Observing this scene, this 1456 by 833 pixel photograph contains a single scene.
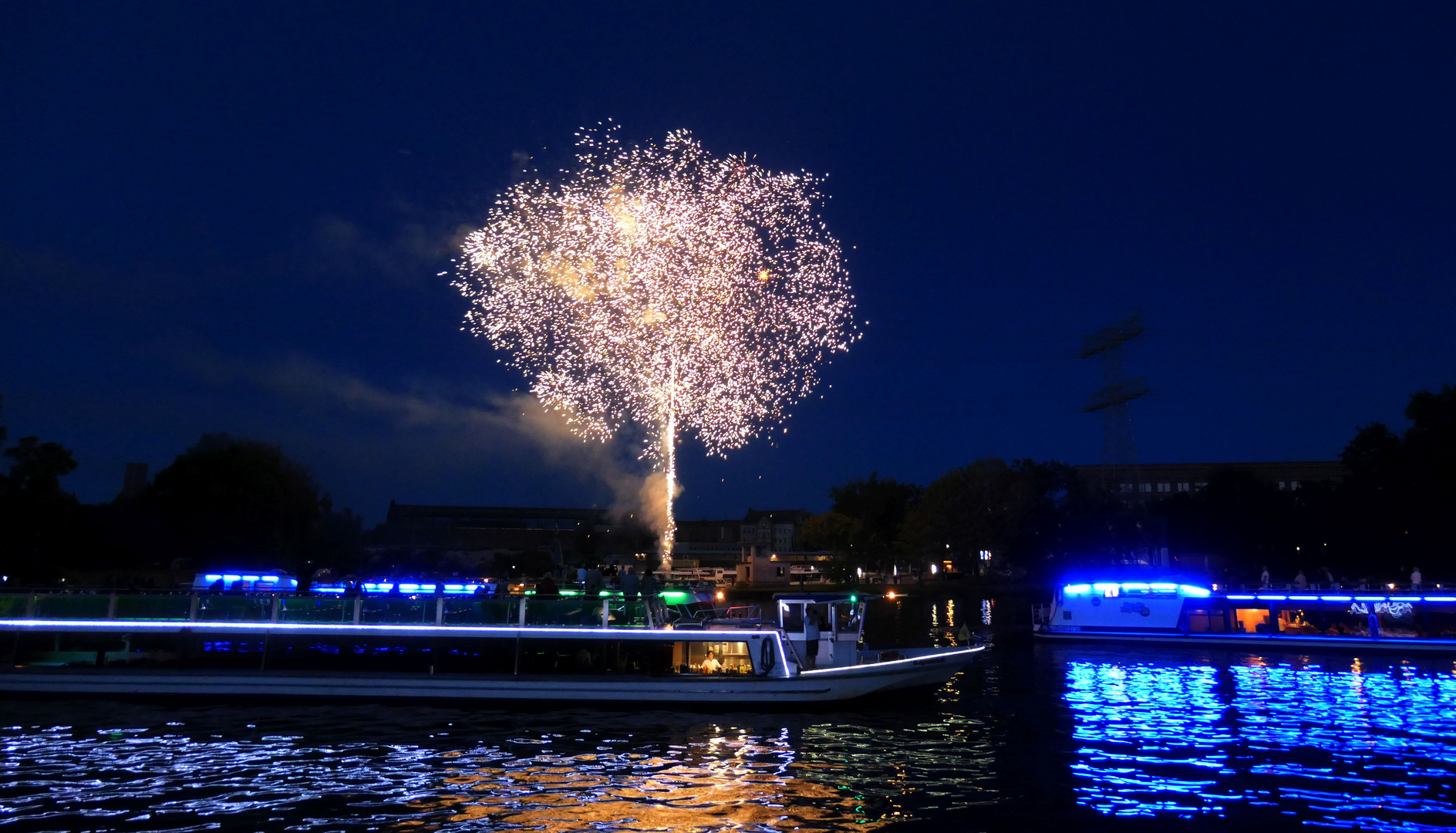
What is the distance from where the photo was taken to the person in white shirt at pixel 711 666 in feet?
83.4

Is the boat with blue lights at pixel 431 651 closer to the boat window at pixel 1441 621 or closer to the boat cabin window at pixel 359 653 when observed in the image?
the boat cabin window at pixel 359 653

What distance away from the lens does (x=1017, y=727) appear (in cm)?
2300

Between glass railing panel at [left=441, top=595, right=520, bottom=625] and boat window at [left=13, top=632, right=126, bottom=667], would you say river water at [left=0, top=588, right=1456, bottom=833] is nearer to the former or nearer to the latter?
boat window at [left=13, top=632, right=126, bottom=667]

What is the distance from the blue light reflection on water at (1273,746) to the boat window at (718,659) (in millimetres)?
8336

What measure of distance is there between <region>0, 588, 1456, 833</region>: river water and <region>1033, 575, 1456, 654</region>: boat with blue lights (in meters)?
13.7

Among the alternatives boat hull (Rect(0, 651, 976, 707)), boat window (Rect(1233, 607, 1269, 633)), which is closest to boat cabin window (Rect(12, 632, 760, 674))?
boat hull (Rect(0, 651, 976, 707))

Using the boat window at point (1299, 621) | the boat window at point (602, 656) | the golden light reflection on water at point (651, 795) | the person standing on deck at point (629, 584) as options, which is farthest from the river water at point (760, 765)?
the boat window at point (1299, 621)

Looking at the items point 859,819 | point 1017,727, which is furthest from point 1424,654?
point 859,819

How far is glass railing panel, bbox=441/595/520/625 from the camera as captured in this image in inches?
1028

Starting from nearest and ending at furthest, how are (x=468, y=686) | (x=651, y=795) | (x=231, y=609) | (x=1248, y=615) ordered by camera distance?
(x=651, y=795) → (x=468, y=686) → (x=231, y=609) → (x=1248, y=615)

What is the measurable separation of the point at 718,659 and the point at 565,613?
4.31 meters

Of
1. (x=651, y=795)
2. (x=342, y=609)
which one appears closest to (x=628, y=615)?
(x=342, y=609)

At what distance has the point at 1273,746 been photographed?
20.4 metres

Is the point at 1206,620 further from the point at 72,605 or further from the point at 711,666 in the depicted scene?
the point at 72,605
